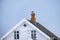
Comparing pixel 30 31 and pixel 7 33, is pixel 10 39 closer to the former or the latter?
pixel 7 33

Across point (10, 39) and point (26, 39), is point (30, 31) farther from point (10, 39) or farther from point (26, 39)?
point (10, 39)

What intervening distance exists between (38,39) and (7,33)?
429 centimetres

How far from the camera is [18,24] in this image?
2775cm

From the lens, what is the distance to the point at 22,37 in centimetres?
2773

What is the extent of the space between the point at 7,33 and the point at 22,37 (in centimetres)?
212

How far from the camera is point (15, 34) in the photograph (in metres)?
A: 28.1

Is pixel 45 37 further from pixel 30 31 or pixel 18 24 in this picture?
pixel 18 24

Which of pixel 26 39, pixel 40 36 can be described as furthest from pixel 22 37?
pixel 40 36

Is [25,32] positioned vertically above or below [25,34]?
above

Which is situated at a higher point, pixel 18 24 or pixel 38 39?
pixel 18 24

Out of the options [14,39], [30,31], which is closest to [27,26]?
[30,31]

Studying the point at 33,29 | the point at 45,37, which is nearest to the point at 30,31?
the point at 33,29

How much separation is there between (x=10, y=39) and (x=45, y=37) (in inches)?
189

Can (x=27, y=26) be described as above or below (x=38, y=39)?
above
